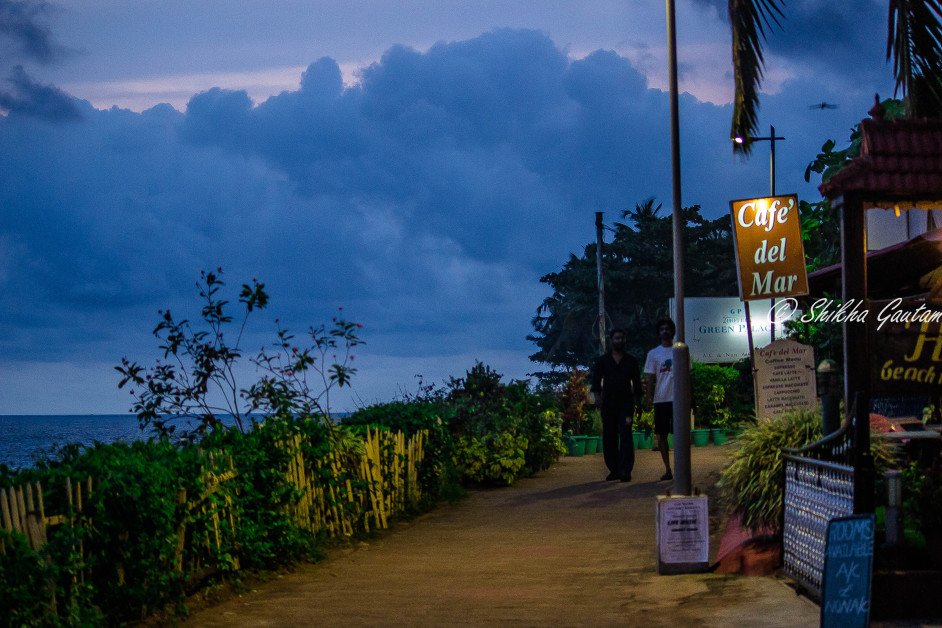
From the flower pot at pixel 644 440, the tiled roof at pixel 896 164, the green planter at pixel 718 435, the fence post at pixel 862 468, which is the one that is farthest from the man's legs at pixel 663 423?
the green planter at pixel 718 435

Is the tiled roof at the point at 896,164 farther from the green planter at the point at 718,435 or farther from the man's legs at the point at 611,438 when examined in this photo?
the green planter at the point at 718,435

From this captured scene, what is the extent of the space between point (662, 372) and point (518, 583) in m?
6.28

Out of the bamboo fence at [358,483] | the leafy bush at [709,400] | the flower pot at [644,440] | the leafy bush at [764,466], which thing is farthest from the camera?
the leafy bush at [709,400]

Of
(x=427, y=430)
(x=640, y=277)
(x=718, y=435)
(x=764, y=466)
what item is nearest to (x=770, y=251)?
(x=764, y=466)

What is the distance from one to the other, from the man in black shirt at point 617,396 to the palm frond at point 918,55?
5951mm

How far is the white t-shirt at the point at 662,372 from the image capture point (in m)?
14.6

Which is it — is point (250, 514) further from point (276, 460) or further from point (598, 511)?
point (598, 511)

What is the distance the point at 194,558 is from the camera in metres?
8.30

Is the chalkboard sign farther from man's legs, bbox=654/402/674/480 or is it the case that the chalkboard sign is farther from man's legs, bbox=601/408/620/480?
man's legs, bbox=601/408/620/480

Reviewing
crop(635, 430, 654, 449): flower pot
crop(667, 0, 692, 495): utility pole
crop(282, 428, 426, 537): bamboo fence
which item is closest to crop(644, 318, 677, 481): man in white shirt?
crop(282, 428, 426, 537): bamboo fence

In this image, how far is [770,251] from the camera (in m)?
12.7

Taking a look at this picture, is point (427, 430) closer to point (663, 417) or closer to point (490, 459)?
point (490, 459)

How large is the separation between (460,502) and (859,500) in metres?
8.74

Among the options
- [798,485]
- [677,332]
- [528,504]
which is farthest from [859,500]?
[528,504]
